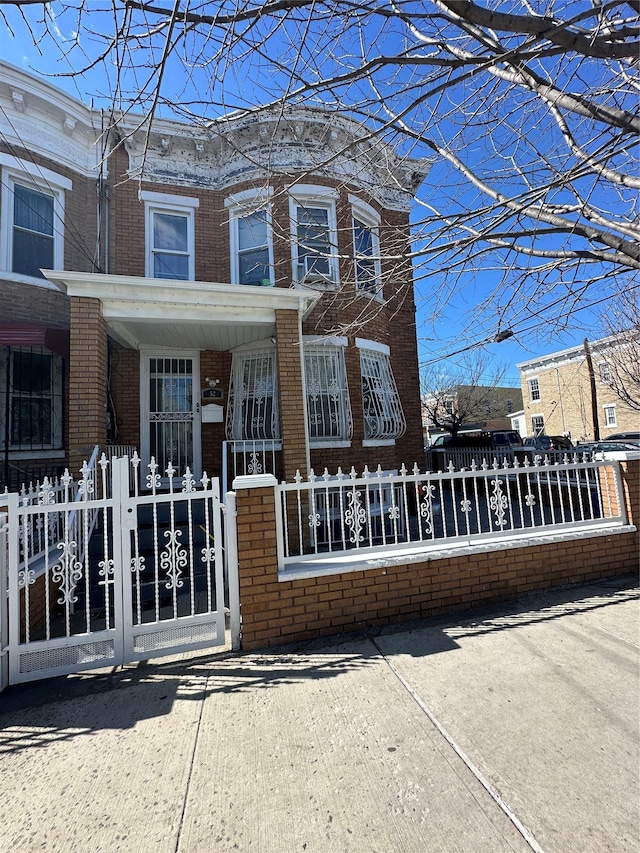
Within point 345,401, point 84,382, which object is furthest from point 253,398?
point 84,382

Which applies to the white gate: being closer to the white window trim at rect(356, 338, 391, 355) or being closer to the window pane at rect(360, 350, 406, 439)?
the window pane at rect(360, 350, 406, 439)

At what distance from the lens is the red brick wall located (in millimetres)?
3402

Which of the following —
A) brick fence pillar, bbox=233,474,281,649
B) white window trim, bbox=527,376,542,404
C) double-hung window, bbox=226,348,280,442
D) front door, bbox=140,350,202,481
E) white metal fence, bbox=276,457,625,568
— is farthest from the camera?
white window trim, bbox=527,376,542,404

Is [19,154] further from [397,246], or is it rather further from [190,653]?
[190,653]

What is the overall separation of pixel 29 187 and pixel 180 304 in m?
4.37

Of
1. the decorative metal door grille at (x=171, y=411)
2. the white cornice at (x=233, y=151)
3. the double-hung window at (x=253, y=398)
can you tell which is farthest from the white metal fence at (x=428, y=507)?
the white cornice at (x=233, y=151)

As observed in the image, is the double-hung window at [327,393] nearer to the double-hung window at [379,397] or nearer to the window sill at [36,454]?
the double-hung window at [379,397]

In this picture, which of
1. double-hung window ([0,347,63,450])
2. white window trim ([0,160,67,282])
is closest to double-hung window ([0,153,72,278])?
white window trim ([0,160,67,282])

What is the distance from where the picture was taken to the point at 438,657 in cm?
311

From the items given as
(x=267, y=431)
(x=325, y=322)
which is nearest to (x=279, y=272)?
(x=325, y=322)

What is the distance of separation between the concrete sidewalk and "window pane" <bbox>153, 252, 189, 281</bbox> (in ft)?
23.8

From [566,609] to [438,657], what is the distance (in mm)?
1591

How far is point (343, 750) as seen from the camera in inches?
→ 87.1

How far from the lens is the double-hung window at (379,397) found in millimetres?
8180
